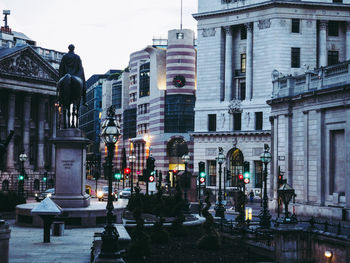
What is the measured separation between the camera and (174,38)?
105250 millimetres

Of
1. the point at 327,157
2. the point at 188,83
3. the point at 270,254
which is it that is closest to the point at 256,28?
the point at 188,83

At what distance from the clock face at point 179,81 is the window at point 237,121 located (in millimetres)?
27944

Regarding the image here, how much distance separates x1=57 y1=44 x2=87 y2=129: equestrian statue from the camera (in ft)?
103

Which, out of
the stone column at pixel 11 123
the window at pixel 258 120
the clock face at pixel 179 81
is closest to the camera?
the window at pixel 258 120

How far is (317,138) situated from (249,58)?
3528cm

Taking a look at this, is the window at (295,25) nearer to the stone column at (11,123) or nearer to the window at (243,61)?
the window at (243,61)

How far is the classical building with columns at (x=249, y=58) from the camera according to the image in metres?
74.9

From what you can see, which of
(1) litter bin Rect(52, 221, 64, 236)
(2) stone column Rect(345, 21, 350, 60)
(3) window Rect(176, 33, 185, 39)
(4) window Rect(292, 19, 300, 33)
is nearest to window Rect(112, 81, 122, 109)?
(3) window Rect(176, 33, 185, 39)

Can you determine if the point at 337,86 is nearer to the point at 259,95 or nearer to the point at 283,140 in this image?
the point at 283,140

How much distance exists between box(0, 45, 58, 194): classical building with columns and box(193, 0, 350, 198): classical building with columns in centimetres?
2325

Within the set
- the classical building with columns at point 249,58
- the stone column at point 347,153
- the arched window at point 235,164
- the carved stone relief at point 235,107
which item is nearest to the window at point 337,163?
the stone column at point 347,153

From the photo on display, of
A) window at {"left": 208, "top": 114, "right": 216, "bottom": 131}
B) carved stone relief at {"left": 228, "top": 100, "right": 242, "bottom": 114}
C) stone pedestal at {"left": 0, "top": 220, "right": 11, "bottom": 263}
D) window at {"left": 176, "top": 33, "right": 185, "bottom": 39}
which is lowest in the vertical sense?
stone pedestal at {"left": 0, "top": 220, "right": 11, "bottom": 263}

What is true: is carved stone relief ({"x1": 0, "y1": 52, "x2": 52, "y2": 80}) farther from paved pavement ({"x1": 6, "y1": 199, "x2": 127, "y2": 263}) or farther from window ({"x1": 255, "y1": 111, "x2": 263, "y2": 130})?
paved pavement ({"x1": 6, "y1": 199, "x2": 127, "y2": 263})

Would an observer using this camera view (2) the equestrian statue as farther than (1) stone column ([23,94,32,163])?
No
